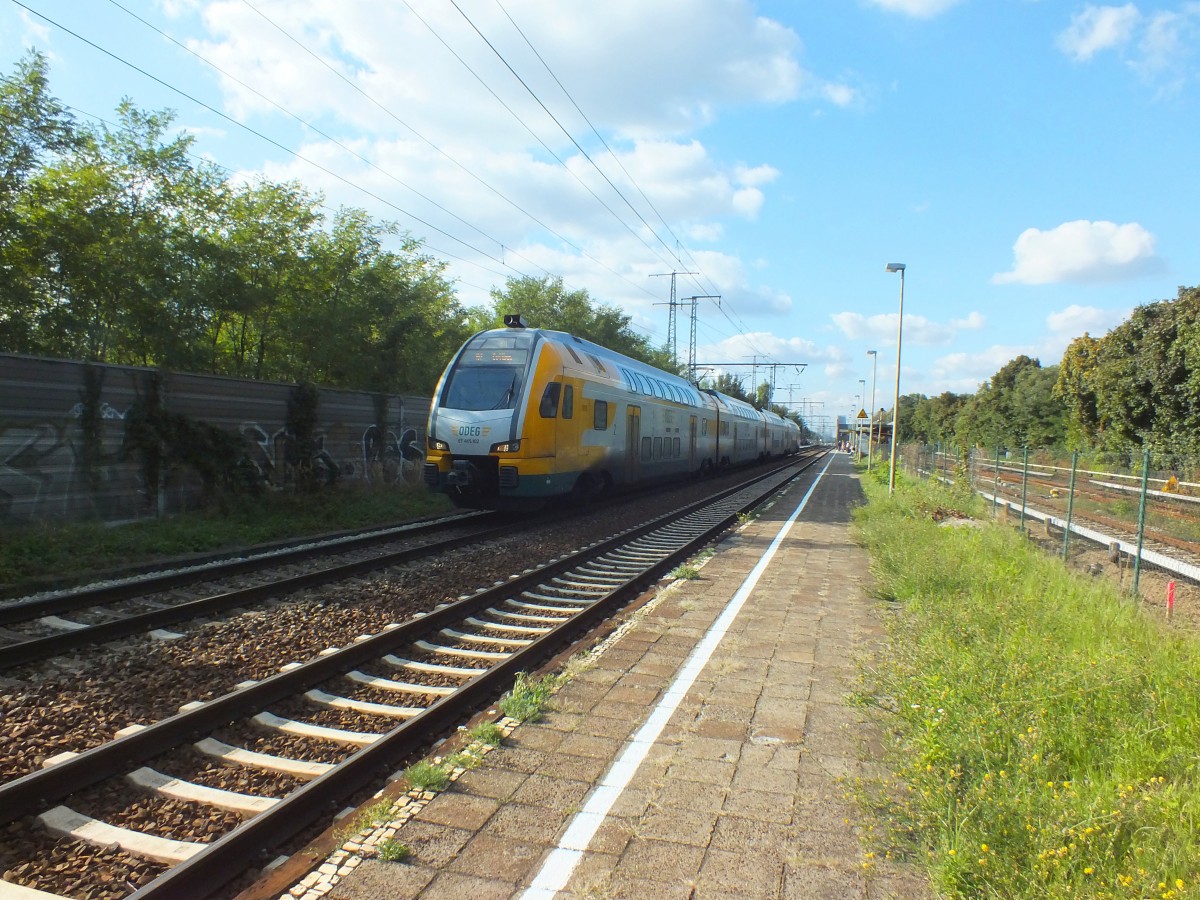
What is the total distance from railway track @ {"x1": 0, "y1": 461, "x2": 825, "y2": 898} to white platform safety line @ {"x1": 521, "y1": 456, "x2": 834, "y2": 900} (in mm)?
1141

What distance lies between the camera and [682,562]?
10.4m

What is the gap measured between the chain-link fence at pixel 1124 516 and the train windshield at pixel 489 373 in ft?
28.1

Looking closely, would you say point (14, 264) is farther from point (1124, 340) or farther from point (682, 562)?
point (1124, 340)

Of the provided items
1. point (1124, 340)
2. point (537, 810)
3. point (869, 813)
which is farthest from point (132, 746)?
point (1124, 340)

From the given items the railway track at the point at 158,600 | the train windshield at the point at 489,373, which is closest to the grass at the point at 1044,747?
the railway track at the point at 158,600

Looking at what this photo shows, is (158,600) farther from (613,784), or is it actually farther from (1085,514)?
(1085,514)

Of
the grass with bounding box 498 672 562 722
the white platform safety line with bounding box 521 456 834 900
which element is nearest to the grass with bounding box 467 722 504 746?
the grass with bounding box 498 672 562 722

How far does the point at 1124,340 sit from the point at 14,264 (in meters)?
32.7

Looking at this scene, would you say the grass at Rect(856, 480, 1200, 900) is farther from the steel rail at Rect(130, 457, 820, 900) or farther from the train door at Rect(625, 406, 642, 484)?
the train door at Rect(625, 406, 642, 484)

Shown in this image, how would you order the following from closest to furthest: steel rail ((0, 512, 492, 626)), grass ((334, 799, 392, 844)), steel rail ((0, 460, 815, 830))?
grass ((334, 799, 392, 844)) → steel rail ((0, 460, 815, 830)) → steel rail ((0, 512, 492, 626))

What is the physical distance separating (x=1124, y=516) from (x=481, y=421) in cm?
971

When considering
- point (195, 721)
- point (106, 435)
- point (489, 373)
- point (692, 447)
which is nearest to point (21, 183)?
point (106, 435)

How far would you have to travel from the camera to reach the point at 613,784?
3.66 meters

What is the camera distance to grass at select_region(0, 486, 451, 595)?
335 inches
